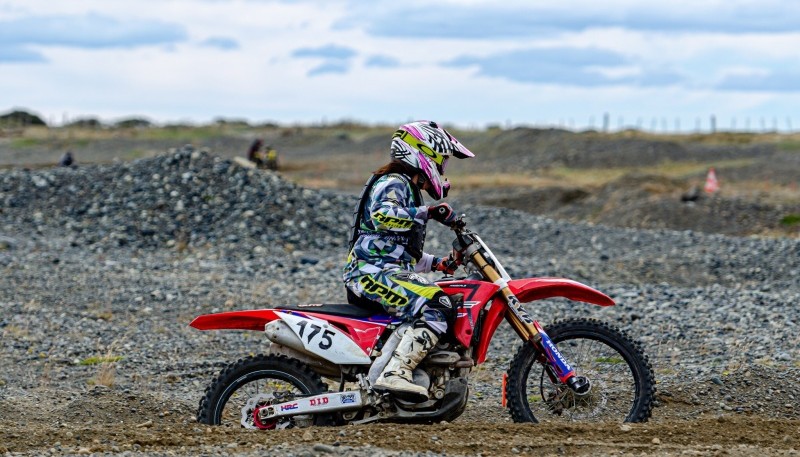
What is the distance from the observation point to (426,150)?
802cm

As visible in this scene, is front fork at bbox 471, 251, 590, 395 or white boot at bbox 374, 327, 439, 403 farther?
front fork at bbox 471, 251, 590, 395

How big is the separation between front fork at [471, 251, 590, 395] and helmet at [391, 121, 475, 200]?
1.96 ft

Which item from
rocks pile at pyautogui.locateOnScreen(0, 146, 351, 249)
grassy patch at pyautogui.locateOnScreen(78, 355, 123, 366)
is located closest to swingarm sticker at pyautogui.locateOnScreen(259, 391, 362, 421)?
grassy patch at pyautogui.locateOnScreen(78, 355, 123, 366)

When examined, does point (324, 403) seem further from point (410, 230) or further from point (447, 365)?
point (410, 230)

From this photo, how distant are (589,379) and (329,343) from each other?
1855 millimetres

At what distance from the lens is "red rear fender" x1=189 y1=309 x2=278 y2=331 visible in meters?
8.02

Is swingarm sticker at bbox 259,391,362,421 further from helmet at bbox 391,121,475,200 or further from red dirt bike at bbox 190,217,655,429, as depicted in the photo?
helmet at bbox 391,121,475,200

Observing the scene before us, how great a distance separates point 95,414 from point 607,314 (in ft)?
24.3

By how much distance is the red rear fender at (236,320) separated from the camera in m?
8.02

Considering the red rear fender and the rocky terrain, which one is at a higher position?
the red rear fender

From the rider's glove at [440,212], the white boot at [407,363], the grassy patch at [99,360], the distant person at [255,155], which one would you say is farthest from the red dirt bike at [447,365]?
the distant person at [255,155]

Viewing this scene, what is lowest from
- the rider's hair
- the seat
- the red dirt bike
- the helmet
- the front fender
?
the red dirt bike

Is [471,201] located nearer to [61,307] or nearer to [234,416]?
[61,307]

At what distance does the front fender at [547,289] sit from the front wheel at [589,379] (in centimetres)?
21
